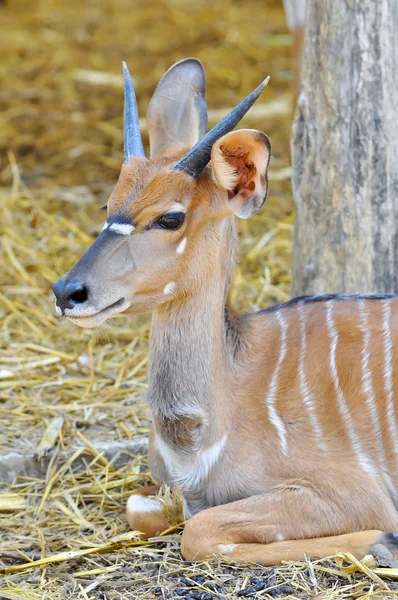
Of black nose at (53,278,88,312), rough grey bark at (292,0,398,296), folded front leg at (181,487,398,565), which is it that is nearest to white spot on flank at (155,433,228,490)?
folded front leg at (181,487,398,565)

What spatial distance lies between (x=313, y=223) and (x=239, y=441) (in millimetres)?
1292

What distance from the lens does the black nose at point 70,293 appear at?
358 centimetres

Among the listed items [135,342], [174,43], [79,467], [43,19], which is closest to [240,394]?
[79,467]

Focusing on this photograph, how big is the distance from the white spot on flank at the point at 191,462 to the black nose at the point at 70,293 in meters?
0.71

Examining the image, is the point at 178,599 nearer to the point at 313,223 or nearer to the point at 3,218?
the point at 313,223

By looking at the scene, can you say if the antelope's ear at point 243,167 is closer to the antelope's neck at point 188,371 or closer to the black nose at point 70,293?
the antelope's neck at point 188,371

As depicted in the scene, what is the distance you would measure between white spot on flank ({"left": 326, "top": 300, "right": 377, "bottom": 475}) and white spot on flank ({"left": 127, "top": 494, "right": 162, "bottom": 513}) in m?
0.81

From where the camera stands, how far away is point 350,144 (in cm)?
459

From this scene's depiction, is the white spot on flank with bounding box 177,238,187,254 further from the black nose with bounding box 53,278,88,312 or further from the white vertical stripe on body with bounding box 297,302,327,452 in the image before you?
the white vertical stripe on body with bounding box 297,302,327,452

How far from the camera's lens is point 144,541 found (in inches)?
157

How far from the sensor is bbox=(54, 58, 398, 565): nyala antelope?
12.2ft

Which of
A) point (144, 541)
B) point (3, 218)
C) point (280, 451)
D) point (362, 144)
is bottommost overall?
point (144, 541)

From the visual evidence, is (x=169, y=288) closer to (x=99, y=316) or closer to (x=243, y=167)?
(x=99, y=316)

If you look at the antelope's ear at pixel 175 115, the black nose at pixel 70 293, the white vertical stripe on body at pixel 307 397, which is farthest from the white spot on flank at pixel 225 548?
the antelope's ear at pixel 175 115
